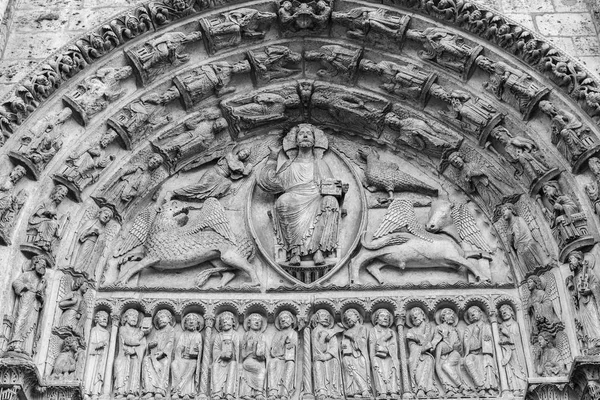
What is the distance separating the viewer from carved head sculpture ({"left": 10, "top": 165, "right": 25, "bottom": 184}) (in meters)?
7.97

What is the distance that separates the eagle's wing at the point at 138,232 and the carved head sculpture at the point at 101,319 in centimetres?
74

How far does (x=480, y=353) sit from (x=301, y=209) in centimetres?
228

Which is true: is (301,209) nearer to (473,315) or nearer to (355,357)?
(355,357)

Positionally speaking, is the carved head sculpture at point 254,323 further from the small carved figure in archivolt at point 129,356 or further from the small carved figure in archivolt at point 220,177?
the small carved figure in archivolt at point 220,177

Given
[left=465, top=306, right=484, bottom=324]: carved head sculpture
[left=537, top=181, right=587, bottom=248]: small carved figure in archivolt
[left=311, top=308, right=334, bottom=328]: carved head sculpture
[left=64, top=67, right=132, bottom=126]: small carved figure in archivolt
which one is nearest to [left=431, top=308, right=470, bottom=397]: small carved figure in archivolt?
[left=465, top=306, right=484, bottom=324]: carved head sculpture

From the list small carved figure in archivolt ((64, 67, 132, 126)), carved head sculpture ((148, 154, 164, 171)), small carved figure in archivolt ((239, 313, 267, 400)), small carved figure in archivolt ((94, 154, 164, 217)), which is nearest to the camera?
small carved figure in archivolt ((239, 313, 267, 400))

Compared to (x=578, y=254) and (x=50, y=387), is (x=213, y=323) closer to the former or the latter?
(x=50, y=387)

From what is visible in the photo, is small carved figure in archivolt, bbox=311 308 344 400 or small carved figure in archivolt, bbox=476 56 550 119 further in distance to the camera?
small carved figure in archivolt, bbox=476 56 550 119

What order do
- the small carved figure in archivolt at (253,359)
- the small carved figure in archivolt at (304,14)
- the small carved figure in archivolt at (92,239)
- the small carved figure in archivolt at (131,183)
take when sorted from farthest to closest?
the small carved figure in archivolt at (304,14) < the small carved figure in archivolt at (131,183) < the small carved figure in archivolt at (92,239) < the small carved figure in archivolt at (253,359)

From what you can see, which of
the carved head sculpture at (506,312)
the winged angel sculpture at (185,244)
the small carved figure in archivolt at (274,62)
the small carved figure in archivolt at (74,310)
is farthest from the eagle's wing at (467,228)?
the small carved figure in archivolt at (74,310)

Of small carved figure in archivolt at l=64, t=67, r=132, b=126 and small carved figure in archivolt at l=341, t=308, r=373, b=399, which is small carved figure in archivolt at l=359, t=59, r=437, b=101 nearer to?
small carved figure in archivolt at l=341, t=308, r=373, b=399

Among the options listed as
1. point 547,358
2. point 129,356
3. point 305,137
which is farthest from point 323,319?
point 305,137

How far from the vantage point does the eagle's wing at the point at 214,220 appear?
8.87m

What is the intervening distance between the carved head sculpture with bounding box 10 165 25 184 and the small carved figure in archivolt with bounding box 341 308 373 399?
3.31 m
